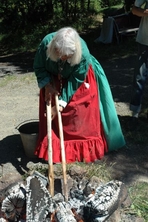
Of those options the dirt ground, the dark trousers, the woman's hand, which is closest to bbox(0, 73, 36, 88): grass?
the dirt ground

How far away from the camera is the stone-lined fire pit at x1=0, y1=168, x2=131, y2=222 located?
2875mm

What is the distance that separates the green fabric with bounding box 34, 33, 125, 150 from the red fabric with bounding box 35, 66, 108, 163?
0.08 metres

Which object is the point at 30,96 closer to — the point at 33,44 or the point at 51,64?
the point at 51,64

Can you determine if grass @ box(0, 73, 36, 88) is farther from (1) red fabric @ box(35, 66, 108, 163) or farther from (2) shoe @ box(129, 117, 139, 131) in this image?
(1) red fabric @ box(35, 66, 108, 163)

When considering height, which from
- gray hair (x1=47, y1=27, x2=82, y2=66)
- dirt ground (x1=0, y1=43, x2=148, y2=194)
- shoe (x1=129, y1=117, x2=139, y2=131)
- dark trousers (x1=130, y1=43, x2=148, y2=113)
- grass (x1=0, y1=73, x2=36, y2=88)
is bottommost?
grass (x1=0, y1=73, x2=36, y2=88)

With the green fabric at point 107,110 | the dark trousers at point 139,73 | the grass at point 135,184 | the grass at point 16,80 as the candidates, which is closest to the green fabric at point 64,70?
the green fabric at point 107,110

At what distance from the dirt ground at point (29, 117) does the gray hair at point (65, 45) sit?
1.29 m

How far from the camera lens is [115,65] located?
8.74m

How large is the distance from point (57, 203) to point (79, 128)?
47.3 inches

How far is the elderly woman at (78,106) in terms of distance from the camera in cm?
380

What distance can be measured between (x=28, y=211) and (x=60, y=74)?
5.03 ft

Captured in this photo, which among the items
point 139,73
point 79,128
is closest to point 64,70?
point 79,128

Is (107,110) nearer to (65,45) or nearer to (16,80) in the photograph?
(65,45)

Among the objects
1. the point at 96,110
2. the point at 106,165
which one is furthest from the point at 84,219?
the point at 96,110
